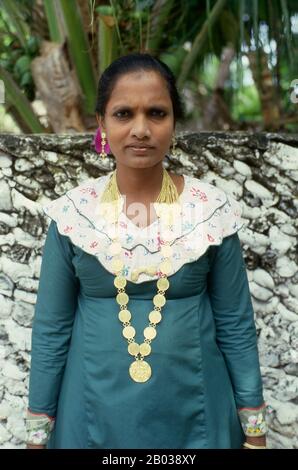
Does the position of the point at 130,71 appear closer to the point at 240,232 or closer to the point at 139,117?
the point at 139,117

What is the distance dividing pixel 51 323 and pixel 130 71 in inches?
25.6

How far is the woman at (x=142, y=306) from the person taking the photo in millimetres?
1414

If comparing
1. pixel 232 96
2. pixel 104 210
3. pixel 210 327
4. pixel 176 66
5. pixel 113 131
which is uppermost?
pixel 232 96

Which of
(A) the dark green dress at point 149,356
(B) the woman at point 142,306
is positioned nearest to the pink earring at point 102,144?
(B) the woman at point 142,306

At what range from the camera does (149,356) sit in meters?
1.42

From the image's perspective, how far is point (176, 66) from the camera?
2.79 metres

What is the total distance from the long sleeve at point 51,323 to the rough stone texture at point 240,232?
615 mm

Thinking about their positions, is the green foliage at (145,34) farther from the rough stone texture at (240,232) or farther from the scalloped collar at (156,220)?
the scalloped collar at (156,220)

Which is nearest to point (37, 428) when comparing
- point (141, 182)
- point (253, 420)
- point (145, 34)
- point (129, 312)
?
point (129, 312)

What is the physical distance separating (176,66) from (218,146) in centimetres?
84

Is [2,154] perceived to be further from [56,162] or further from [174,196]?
[174,196]

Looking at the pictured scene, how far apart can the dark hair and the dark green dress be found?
34cm

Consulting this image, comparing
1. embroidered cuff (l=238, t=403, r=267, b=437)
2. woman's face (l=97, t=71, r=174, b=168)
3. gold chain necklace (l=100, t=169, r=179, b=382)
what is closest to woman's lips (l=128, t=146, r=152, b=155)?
woman's face (l=97, t=71, r=174, b=168)

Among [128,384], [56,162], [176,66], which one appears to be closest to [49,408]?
[128,384]
